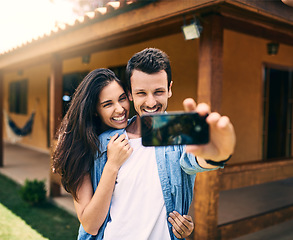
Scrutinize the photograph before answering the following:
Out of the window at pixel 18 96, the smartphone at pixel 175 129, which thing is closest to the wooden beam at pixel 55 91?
the smartphone at pixel 175 129

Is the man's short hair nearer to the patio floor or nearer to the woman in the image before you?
the woman

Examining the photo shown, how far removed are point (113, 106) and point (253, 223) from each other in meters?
3.01

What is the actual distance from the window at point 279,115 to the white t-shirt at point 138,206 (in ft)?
19.5

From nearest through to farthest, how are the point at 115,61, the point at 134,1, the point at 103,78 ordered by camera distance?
1. the point at 103,78
2. the point at 134,1
3. the point at 115,61

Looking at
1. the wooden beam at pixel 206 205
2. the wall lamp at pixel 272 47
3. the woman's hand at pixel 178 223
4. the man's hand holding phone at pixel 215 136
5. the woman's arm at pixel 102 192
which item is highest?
the wall lamp at pixel 272 47

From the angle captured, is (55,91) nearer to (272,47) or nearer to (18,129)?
(272,47)

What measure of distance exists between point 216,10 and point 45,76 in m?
8.00

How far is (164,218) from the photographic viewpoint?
48.6 inches

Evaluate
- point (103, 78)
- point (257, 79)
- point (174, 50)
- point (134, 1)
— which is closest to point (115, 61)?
Result: point (174, 50)

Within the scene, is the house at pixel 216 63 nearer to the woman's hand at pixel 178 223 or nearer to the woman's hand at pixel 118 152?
the woman's hand at pixel 118 152

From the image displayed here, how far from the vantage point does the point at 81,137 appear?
1300 millimetres

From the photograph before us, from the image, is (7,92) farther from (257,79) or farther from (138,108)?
(138,108)

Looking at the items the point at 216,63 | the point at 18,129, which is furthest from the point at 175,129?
the point at 18,129

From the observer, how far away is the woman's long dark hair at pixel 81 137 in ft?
4.17
